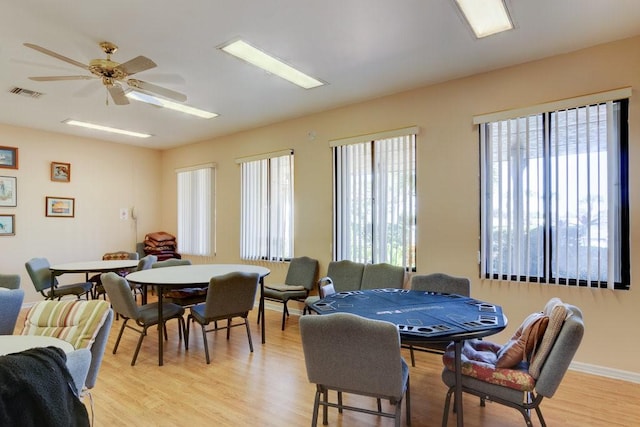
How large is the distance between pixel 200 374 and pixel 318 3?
321 centimetres

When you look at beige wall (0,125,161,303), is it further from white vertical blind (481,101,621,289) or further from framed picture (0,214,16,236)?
white vertical blind (481,101,621,289)

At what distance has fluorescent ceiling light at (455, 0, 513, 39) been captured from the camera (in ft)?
8.27

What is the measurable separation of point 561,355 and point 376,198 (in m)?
2.84

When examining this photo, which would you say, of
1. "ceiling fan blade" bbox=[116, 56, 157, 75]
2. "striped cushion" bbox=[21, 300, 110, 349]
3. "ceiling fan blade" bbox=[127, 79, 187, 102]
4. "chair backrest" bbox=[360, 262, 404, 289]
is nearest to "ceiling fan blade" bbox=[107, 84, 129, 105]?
"ceiling fan blade" bbox=[127, 79, 187, 102]

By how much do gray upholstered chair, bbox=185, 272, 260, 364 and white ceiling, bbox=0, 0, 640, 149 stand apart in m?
2.09

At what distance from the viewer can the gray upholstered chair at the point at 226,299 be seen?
11.1 ft

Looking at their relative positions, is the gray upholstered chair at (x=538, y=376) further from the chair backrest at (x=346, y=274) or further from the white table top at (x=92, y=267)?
the white table top at (x=92, y=267)

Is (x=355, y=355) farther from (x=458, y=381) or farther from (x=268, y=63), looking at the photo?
(x=268, y=63)

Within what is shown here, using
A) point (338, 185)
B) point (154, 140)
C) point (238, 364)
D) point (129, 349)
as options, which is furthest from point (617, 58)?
point (154, 140)

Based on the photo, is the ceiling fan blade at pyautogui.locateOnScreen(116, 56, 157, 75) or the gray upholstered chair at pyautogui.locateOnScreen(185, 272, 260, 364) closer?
the ceiling fan blade at pyautogui.locateOnScreen(116, 56, 157, 75)

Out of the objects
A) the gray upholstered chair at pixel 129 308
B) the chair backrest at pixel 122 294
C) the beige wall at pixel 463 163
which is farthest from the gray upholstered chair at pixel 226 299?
the beige wall at pixel 463 163

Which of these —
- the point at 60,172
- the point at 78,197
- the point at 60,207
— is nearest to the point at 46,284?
the point at 60,207

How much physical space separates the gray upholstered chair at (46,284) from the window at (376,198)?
144 inches

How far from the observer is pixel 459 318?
224 centimetres
